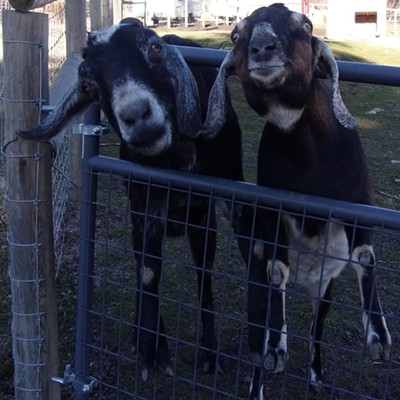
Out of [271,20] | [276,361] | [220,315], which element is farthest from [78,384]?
[271,20]

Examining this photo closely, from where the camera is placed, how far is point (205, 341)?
403 centimetres

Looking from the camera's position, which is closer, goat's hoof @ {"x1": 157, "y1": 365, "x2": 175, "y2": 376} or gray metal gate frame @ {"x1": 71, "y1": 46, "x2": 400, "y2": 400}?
gray metal gate frame @ {"x1": 71, "y1": 46, "x2": 400, "y2": 400}

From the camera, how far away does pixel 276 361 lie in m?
2.86

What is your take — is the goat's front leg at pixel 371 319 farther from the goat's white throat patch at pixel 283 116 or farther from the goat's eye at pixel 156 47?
the goat's eye at pixel 156 47

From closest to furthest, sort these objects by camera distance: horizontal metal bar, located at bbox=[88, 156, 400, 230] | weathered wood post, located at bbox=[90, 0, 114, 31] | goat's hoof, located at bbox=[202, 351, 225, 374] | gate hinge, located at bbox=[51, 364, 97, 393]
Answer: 1. horizontal metal bar, located at bbox=[88, 156, 400, 230]
2. gate hinge, located at bbox=[51, 364, 97, 393]
3. goat's hoof, located at bbox=[202, 351, 225, 374]
4. weathered wood post, located at bbox=[90, 0, 114, 31]

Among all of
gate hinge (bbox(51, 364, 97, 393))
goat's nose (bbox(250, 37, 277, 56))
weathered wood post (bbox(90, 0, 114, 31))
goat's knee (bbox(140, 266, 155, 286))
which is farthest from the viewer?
weathered wood post (bbox(90, 0, 114, 31))

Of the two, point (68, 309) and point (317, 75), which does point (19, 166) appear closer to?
point (317, 75)

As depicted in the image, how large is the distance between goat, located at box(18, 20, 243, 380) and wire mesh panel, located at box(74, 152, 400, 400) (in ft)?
0.18

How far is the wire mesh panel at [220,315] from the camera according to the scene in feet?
8.23

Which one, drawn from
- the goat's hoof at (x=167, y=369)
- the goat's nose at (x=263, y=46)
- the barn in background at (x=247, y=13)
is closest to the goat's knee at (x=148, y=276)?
the goat's hoof at (x=167, y=369)

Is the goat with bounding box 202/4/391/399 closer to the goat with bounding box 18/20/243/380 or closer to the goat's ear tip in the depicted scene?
the goat's ear tip

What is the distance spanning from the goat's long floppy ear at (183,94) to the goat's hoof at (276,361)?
3.38 ft

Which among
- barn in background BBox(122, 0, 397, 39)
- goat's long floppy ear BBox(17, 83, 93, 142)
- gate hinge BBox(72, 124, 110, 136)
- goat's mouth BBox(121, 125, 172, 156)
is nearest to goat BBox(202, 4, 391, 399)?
goat's mouth BBox(121, 125, 172, 156)

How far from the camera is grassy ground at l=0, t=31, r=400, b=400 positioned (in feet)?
9.94
